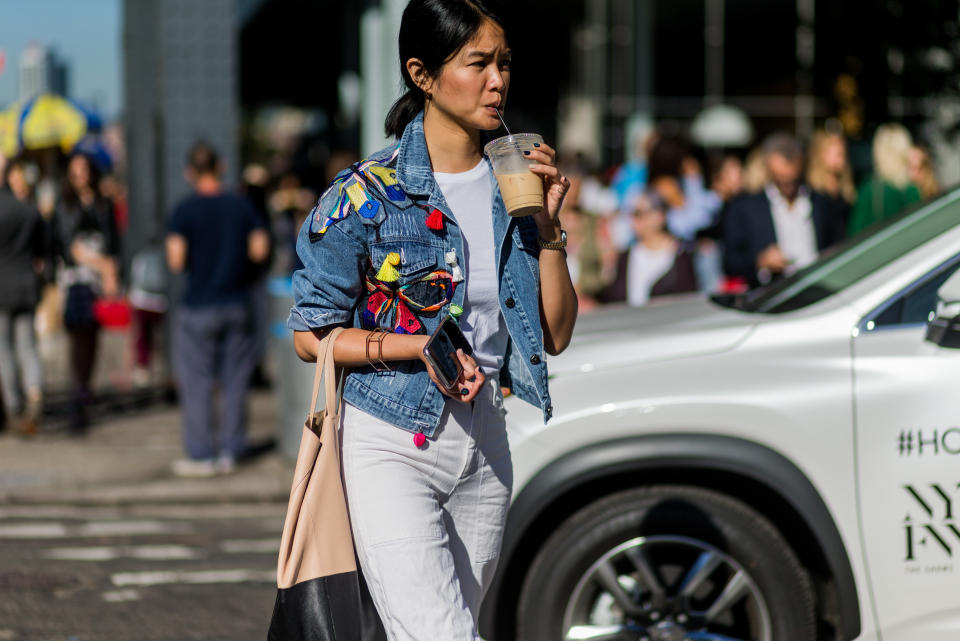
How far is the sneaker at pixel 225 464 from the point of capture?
8.73 m

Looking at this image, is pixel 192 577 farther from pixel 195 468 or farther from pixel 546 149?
pixel 546 149

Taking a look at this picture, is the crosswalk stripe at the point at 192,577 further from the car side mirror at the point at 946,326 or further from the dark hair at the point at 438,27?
the dark hair at the point at 438,27

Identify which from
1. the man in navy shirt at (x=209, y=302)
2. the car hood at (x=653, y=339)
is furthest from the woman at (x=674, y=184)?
the car hood at (x=653, y=339)

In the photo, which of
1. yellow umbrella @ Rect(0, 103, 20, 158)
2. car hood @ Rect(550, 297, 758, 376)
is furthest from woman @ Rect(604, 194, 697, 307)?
yellow umbrella @ Rect(0, 103, 20, 158)

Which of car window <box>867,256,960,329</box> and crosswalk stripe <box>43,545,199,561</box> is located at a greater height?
car window <box>867,256,960,329</box>

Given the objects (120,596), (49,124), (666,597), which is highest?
(49,124)

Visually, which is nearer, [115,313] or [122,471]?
[122,471]

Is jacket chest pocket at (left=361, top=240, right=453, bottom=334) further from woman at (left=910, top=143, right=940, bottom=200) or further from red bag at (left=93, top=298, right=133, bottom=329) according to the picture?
red bag at (left=93, top=298, right=133, bottom=329)

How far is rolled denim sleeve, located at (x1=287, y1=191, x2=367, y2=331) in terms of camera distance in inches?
116

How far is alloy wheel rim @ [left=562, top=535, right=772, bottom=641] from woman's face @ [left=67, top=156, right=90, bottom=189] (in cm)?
789

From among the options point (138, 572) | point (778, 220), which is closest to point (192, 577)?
point (138, 572)

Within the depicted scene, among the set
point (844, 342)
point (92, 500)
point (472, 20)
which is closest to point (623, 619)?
point (844, 342)

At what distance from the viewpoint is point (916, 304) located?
4.10m

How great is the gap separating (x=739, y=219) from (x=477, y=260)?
5672 mm
